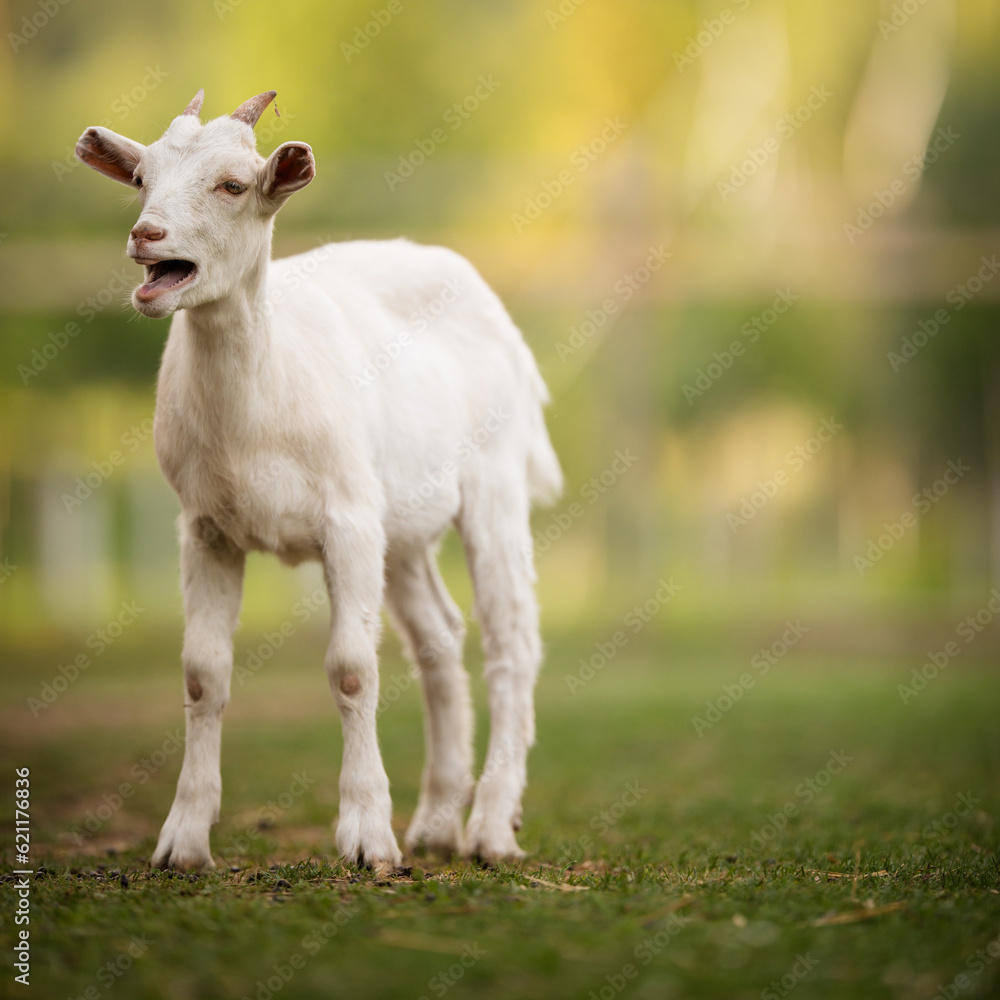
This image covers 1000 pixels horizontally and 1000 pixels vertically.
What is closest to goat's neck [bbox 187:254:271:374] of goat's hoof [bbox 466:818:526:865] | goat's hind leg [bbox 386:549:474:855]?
goat's hind leg [bbox 386:549:474:855]

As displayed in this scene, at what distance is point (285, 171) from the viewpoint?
476 cm

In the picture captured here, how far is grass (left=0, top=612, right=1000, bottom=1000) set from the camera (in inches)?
139

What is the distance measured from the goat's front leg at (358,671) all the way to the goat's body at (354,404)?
0.45 ft

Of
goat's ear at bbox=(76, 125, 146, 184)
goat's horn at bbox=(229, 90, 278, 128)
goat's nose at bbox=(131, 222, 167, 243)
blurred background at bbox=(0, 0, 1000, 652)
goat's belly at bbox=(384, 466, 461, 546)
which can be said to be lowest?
goat's belly at bbox=(384, 466, 461, 546)

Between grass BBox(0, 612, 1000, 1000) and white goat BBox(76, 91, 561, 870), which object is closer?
grass BBox(0, 612, 1000, 1000)

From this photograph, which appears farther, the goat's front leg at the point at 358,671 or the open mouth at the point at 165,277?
the goat's front leg at the point at 358,671

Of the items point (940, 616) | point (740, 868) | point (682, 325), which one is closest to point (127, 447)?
point (682, 325)

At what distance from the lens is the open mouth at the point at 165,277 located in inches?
178

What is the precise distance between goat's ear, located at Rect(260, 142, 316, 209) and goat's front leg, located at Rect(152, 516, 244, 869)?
1.32 meters

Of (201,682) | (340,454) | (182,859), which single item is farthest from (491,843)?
(340,454)

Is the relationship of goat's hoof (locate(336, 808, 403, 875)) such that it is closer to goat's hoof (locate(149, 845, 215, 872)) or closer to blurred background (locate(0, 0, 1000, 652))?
goat's hoof (locate(149, 845, 215, 872))

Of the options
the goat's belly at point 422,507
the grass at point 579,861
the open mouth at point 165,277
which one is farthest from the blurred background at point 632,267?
the open mouth at point 165,277

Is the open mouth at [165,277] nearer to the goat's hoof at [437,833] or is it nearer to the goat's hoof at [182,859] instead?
the goat's hoof at [182,859]

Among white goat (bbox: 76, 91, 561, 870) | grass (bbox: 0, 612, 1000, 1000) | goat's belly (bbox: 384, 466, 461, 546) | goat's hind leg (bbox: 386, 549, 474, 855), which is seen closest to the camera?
grass (bbox: 0, 612, 1000, 1000)
